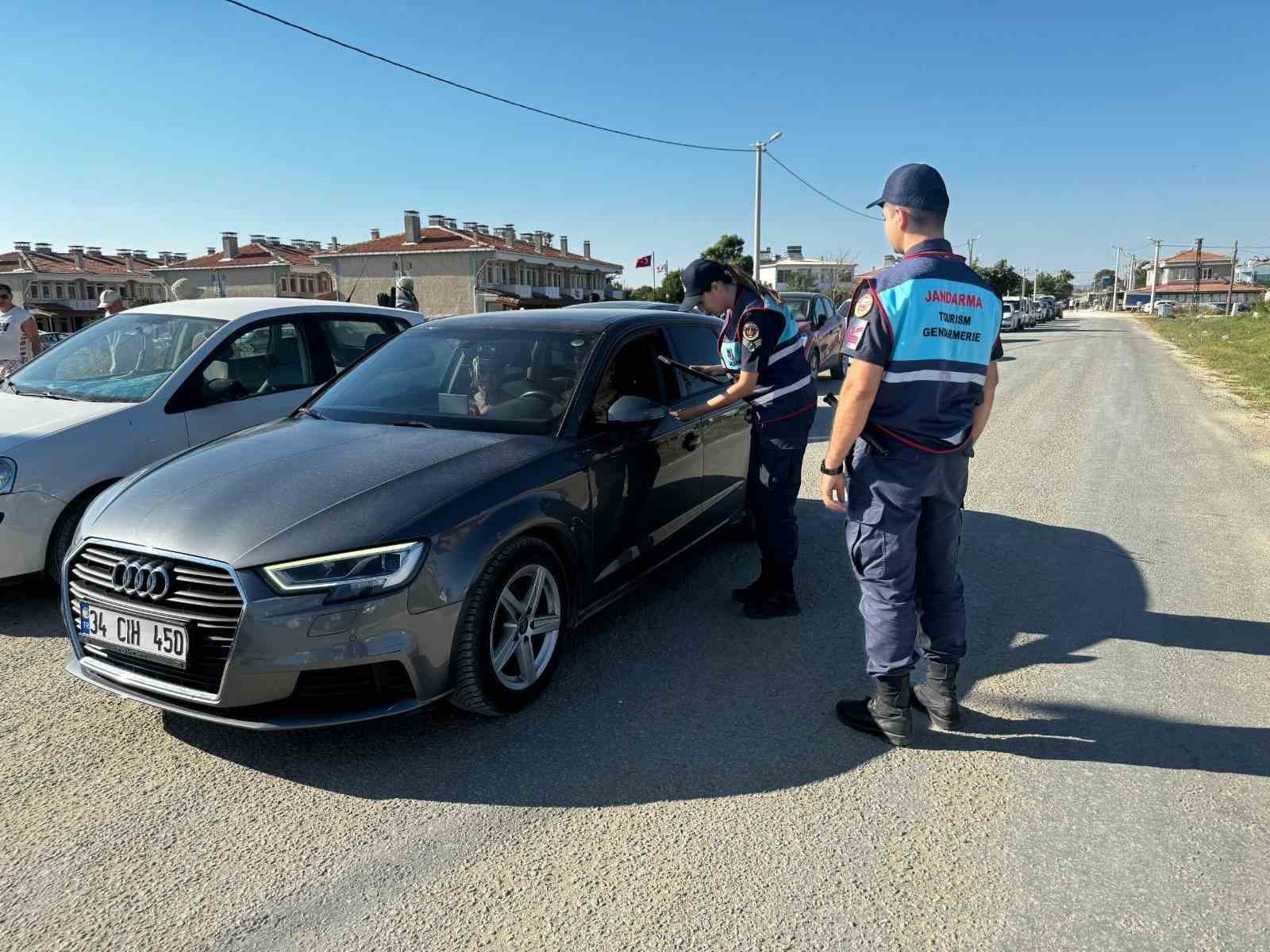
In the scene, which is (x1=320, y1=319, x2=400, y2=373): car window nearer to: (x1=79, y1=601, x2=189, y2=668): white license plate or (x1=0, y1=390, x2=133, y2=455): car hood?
(x1=0, y1=390, x2=133, y2=455): car hood

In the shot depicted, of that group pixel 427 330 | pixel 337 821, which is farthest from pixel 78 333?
pixel 337 821

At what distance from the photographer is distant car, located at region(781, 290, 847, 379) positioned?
48.8 ft

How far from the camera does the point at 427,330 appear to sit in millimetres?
4543

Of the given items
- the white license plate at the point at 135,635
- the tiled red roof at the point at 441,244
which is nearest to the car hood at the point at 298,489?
the white license plate at the point at 135,635

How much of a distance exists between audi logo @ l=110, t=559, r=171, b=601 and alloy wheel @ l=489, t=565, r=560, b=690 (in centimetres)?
110

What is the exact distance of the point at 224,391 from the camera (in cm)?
520

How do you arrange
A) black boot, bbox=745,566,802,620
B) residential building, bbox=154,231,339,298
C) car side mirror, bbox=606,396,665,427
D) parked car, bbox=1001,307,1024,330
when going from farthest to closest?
1. residential building, bbox=154,231,339,298
2. parked car, bbox=1001,307,1024,330
3. black boot, bbox=745,566,802,620
4. car side mirror, bbox=606,396,665,427

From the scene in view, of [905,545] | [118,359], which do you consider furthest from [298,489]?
[118,359]

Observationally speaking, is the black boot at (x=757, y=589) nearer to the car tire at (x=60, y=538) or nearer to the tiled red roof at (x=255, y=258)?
the car tire at (x=60, y=538)

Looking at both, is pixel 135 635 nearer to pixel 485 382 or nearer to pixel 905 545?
pixel 485 382

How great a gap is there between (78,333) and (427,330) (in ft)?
9.53

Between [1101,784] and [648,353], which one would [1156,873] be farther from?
[648,353]

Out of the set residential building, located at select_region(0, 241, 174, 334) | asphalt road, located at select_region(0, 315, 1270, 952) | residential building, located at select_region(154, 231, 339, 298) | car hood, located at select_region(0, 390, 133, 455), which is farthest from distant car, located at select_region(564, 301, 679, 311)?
residential building, located at select_region(0, 241, 174, 334)

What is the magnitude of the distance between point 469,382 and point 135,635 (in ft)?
5.86
